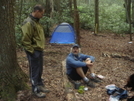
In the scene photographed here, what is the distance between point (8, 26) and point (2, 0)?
1.63ft

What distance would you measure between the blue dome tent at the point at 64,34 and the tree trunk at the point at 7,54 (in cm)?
719

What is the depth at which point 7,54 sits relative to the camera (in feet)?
11.6

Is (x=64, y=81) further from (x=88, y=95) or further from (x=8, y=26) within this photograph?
(x=8, y=26)

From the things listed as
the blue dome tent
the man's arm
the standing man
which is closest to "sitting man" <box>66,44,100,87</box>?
the standing man

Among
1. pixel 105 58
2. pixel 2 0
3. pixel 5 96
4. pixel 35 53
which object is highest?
pixel 2 0

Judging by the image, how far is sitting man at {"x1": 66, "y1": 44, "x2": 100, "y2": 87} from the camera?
4.72 m

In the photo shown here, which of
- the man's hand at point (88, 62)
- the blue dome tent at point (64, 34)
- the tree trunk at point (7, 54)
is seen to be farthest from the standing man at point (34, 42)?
the blue dome tent at point (64, 34)

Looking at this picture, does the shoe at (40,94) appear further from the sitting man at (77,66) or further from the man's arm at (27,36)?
the sitting man at (77,66)

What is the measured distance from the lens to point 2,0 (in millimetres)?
3354

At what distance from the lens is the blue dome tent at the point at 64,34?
10812 millimetres

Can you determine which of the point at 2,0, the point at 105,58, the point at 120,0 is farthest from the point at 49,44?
the point at 120,0

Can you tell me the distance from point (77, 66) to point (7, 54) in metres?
1.90

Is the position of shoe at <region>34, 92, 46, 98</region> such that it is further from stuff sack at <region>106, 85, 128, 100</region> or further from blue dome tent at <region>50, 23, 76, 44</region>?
blue dome tent at <region>50, 23, 76, 44</region>

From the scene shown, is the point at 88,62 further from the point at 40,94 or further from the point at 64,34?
the point at 64,34
